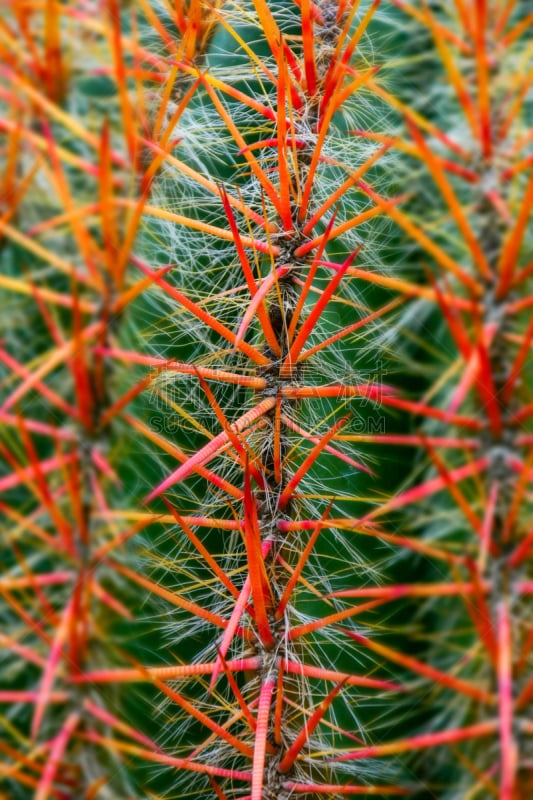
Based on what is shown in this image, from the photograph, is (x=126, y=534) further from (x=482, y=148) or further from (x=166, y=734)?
(x=482, y=148)

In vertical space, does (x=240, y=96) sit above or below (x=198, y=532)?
above

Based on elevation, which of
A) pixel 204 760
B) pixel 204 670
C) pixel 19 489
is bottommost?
pixel 204 760

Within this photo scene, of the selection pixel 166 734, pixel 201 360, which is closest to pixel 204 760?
pixel 166 734

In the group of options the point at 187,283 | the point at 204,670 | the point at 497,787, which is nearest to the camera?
the point at 497,787

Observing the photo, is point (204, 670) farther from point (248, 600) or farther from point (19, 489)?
point (19, 489)

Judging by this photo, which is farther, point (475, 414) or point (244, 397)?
point (244, 397)

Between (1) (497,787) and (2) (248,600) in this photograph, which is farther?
(2) (248,600)

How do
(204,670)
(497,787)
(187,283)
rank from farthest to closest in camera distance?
(187,283) → (204,670) → (497,787)
